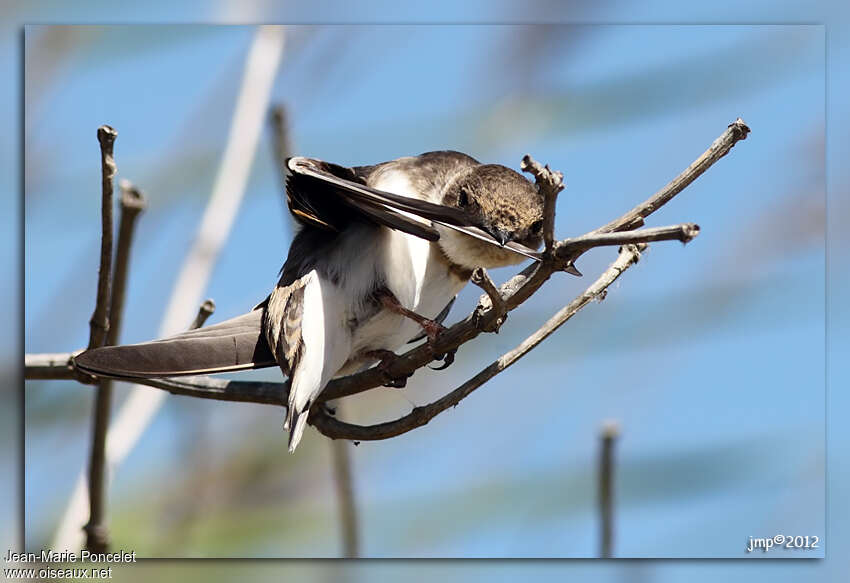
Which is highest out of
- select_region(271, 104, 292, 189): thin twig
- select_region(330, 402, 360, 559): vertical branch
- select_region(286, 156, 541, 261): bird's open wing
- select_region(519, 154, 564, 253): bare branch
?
select_region(271, 104, 292, 189): thin twig

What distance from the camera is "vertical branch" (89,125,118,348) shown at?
1594mm

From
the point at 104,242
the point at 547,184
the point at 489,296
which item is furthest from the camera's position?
the point at 104,242

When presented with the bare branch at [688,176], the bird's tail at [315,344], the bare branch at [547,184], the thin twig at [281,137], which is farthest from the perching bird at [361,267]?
the bare branch at [547,184]

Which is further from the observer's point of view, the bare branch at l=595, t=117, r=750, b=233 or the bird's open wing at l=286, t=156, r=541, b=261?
the bird's open wing at l=286, t=156, r=541, b=261

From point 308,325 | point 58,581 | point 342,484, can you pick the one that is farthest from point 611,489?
point 58,581

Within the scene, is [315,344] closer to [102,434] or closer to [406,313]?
[406,313]

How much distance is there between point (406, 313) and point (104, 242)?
557 mm

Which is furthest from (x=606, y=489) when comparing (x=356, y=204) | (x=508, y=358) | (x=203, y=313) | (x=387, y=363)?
(x=203, y=313)

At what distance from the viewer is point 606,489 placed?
5.90 ft

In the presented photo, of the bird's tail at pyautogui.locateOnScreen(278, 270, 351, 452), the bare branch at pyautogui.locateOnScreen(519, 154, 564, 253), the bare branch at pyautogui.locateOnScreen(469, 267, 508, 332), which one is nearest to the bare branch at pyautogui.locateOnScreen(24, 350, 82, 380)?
the bird's tail at pyautogui.locateOnScreen(278, 270, 351, 452)

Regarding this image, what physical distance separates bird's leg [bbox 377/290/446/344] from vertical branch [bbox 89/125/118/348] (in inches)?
19.7

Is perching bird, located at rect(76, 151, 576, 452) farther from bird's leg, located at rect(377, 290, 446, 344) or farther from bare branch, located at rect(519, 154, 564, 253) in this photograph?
bare branch, located at rect(519, 154, 564, 253)

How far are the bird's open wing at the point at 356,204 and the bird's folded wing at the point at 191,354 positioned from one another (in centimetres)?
25

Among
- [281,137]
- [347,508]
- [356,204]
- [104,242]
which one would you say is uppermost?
[281,137]
